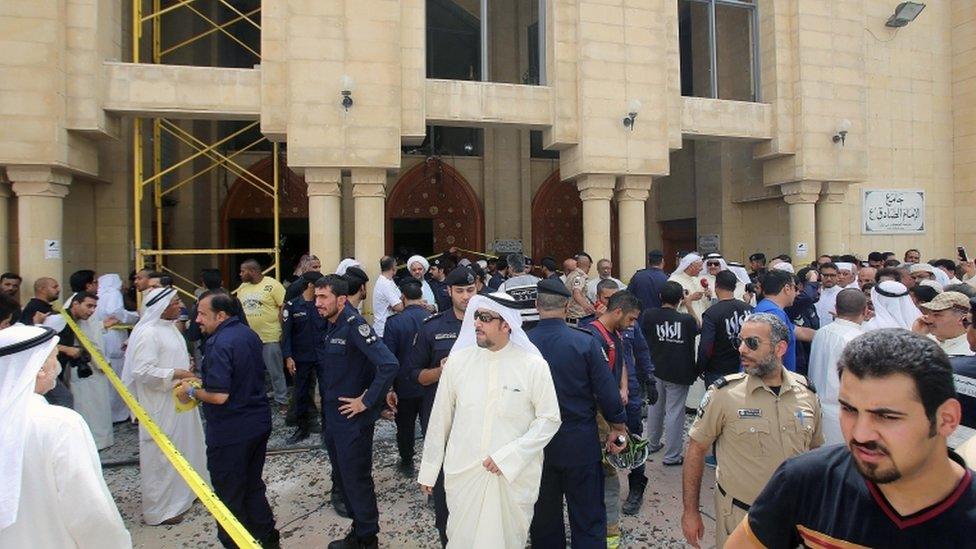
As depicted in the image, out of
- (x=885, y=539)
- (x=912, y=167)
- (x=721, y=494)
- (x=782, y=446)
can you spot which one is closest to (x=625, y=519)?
(x=721, y=494)

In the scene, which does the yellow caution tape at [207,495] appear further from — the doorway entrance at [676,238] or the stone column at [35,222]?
the doorway entrance at [676,238]

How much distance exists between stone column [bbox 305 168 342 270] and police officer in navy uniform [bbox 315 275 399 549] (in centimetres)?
515

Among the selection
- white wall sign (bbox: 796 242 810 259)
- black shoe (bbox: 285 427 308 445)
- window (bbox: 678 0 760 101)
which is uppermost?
window (bbox: 678 0 760 101)

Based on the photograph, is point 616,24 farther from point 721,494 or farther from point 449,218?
point 721,494

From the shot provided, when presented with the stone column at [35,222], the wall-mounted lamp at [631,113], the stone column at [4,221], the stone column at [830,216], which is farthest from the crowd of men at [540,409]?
the stone column at [830,216]

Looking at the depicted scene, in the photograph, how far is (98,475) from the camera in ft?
7.15

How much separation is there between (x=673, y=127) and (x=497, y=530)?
9280 mm

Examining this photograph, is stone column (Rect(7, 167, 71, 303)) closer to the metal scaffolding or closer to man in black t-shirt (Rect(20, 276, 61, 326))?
the metal scaffolding

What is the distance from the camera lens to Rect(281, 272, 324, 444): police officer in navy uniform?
637 cm

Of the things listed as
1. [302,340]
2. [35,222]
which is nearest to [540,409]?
[302,340]

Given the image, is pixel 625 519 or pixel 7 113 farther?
pixel 7 113

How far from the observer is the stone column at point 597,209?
408 inches

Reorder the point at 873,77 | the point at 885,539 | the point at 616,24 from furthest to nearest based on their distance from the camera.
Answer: the point at 873,77 → the point at 616,24 → the point at 885,539

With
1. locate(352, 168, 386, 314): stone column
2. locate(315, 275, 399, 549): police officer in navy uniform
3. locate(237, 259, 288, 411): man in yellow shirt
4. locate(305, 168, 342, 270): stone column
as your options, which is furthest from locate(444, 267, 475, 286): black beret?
locate(305, 168, 342, 270): stone column
